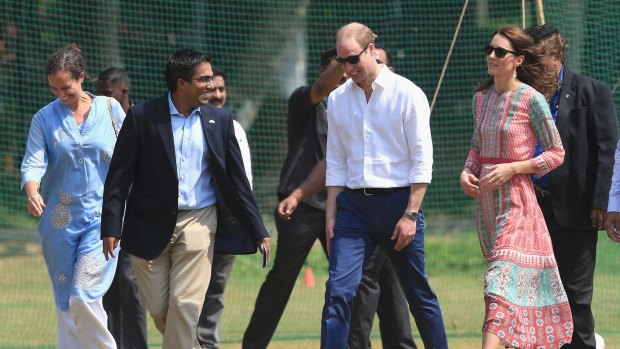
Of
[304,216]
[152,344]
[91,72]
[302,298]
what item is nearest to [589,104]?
[304,216]

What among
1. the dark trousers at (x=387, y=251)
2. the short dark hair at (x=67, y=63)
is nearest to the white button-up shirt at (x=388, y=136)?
the dark trousers at (x=387, y=251)

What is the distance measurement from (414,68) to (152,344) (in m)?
6.95

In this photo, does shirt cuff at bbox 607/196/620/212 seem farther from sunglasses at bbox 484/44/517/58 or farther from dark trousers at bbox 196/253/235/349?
dark trousers at bbox 196/253/235/349

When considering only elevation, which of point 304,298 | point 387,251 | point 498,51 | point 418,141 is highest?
point 498,51

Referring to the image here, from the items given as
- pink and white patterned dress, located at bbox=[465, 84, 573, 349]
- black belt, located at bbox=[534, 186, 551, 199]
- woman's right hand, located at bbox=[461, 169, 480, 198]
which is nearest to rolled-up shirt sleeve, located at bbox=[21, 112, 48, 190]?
woman's right hand, located at bbox=[461, 169, 480, 198]

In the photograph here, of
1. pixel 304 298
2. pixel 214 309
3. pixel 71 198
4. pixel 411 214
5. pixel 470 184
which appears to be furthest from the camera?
pixel 304 298

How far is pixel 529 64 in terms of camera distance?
6734 millimetres

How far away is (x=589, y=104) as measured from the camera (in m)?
7.08

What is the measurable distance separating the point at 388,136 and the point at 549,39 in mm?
1093

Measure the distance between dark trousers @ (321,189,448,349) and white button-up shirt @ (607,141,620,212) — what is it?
104 cm

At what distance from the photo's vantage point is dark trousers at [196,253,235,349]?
28.2 feet

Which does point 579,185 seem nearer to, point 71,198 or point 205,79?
point 205,79

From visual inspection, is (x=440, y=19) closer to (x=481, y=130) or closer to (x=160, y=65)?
(x=160, y=65)

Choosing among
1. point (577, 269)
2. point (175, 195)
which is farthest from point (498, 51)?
point (175, 195)
